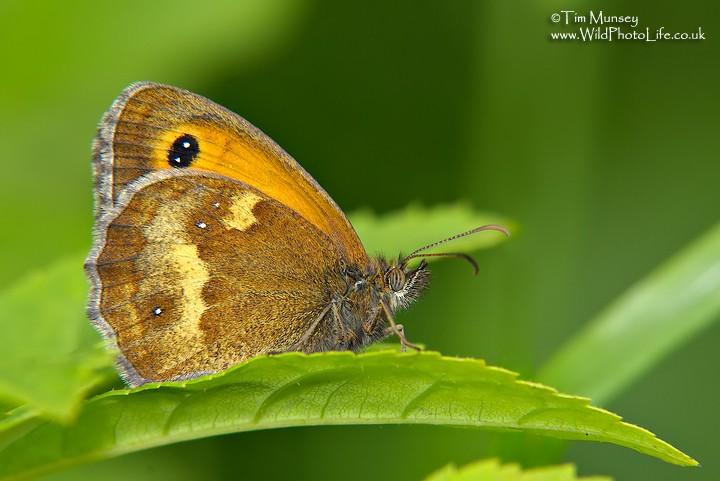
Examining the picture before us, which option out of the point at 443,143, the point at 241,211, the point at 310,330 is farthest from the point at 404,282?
the point at 443,143

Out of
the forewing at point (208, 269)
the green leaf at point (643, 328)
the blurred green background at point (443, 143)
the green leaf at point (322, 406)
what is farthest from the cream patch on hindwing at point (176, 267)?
the blurred green background at point (443, 143)

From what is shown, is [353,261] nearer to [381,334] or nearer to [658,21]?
[381,334]

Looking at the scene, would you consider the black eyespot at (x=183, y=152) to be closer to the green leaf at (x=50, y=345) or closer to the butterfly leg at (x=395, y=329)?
the green leaf at (x=50, y=345)

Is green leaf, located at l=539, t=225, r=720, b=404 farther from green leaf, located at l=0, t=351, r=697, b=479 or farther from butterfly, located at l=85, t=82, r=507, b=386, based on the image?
green leaf, located at l=0, t=351, r=697, b=479

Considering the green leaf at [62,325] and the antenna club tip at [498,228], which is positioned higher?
the antenna club tip at [498,228]

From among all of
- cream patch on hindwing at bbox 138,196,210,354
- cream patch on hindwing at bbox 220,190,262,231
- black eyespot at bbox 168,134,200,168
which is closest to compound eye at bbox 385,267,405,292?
cream patch on hindwing at bbox 220,190,262,231

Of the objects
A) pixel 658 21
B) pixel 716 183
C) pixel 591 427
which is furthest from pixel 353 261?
pixel 716 183
